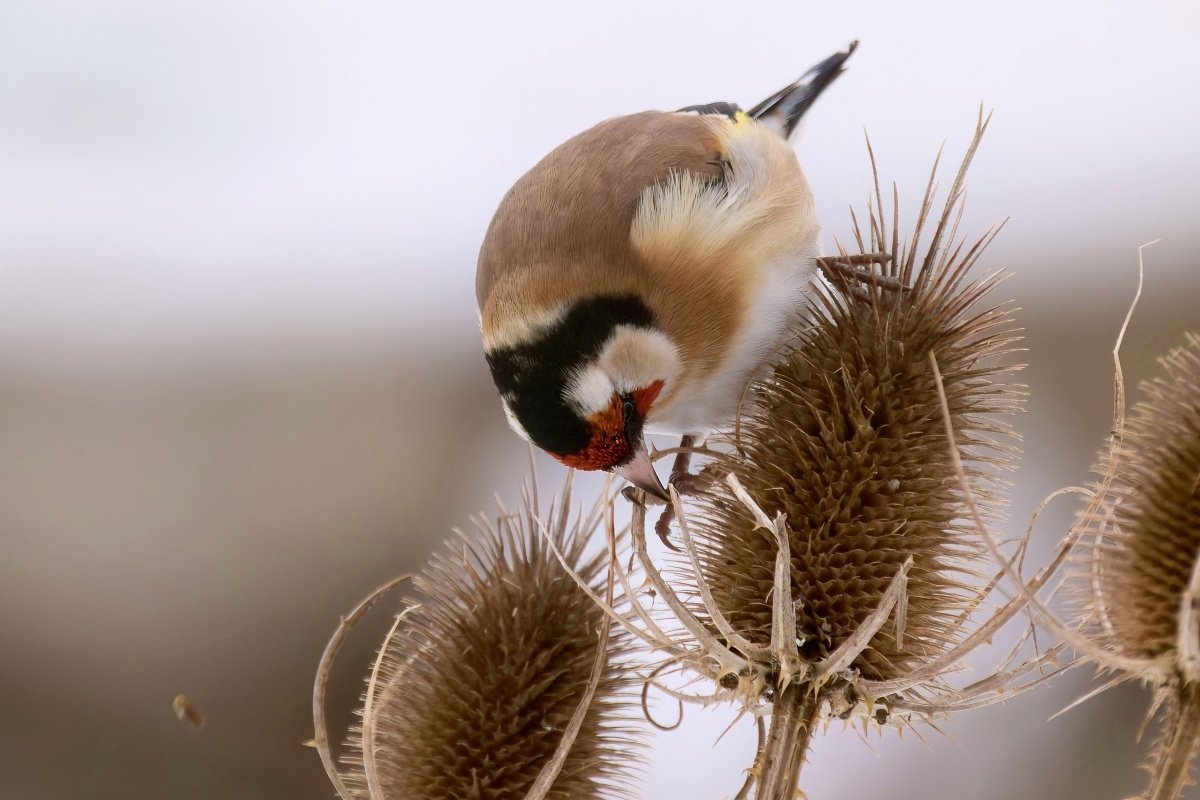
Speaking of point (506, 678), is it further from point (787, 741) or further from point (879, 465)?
point (879, 465)

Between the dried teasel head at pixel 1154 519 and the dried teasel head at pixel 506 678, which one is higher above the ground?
the dried teasel head at pixel 1154 519

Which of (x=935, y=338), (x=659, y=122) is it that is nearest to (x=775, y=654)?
(x=935, y=338)

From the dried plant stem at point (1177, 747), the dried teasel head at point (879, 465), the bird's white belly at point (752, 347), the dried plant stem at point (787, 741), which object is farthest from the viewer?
the bird's white belly at point (752, 347)

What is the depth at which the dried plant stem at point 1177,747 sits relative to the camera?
717mm

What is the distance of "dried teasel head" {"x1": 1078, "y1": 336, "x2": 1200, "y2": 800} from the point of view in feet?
2.47

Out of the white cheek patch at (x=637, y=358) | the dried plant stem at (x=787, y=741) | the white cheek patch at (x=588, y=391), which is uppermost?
the white cheek patch at (x=637, y=358)

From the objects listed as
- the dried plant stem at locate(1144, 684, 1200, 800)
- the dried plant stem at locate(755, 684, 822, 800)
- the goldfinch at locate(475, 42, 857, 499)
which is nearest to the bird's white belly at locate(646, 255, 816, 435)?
the goldfinch at locate(475, 42, 857, 499)

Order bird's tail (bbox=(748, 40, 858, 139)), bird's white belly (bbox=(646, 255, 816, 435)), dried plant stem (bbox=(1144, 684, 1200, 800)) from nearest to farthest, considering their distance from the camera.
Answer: dried plant stem (bbox=(1144, 684, 1200, 800)), bird's white belly (bbox=(646, 255, 816, 435)), bird's tail (bbox=(748, 40, 858, 139))

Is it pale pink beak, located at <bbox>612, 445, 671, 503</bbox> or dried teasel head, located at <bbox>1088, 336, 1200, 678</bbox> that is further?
pale pink beak, located at <bbox>612, 445, 671, 503</bbox>

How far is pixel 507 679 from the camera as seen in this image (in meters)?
1.11

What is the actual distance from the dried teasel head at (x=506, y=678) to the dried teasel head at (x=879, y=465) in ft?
0.61

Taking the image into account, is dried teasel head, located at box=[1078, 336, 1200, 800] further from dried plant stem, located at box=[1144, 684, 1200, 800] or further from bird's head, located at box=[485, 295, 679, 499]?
bird's head, located at box=[485, 295, 679, 499]

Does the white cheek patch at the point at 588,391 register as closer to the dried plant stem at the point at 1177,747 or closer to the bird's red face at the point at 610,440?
the bird's red face at the point at 610,440

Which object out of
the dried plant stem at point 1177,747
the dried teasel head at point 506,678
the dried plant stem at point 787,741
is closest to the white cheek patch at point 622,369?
the dried teasel head at point 506,678
